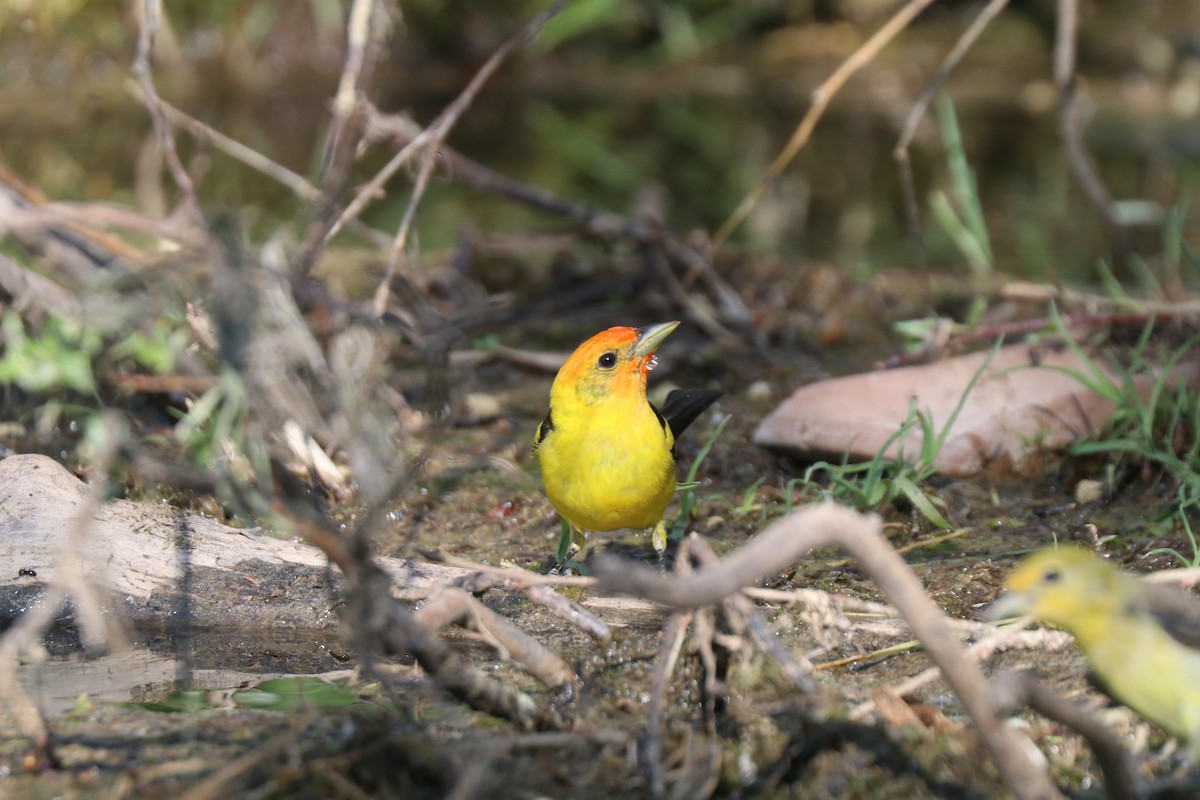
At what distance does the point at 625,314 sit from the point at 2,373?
2687mm

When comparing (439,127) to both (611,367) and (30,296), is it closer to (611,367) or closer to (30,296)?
(611,367)

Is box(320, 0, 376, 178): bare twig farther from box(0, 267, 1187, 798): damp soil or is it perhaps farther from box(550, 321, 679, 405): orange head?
box(0, 267, 1187, 798): damp soil

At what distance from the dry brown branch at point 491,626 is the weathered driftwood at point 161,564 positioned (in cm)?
53

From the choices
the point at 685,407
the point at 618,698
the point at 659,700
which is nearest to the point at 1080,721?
the point at 659,700

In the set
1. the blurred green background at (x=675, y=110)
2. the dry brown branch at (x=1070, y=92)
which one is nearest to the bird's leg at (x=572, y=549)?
the dry brown branch at (x=1070, y=92)

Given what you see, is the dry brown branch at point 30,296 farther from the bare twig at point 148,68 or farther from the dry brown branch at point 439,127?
the dry brown branch at point 439,127

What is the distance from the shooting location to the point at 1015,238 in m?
7.66

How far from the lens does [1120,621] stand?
7.86 feet

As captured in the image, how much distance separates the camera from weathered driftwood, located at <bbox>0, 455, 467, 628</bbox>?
10.6 ft

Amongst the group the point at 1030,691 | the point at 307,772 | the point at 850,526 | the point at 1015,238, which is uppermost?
the point at 850,526

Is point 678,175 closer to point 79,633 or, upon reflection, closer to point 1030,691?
point 79,633

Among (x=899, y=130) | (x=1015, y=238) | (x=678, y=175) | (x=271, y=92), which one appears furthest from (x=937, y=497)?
(x=271, y=92)

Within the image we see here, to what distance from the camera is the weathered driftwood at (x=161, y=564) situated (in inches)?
127

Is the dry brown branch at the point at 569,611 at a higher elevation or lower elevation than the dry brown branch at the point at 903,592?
lower
